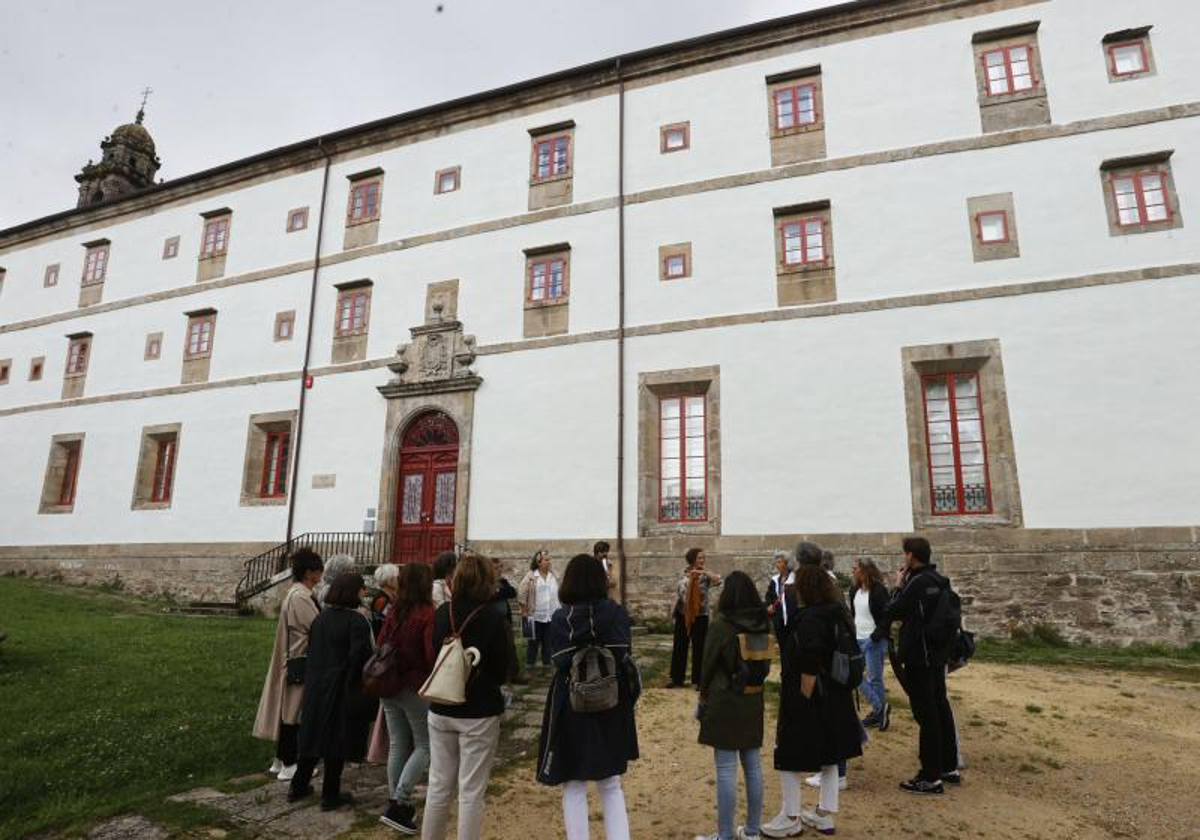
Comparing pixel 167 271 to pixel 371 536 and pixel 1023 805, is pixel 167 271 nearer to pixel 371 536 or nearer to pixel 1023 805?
pixel 371 536

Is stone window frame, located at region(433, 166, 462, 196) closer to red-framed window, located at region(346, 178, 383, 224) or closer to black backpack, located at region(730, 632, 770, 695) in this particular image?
red-framed window, located at region(346, 178, 383, 224)

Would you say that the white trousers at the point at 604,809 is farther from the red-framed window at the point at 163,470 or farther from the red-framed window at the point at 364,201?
the red-framed window at the point at 163,470

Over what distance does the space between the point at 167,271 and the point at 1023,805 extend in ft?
73.6

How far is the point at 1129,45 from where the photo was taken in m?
12.7

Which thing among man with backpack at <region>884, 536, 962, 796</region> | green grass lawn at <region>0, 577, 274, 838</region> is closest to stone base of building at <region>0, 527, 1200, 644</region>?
green grass lawn at <region>0, 577, 274, 838</region>

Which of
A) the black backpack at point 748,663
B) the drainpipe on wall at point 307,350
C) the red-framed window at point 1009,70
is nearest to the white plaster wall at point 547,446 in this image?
the drainpipe on wall at point 307,350

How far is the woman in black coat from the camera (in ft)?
15.9

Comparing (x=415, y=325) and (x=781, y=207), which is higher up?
(x=781, y=207)

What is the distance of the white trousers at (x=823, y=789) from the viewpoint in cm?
448

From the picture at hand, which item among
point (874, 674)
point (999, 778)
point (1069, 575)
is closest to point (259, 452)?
point (874, 674)

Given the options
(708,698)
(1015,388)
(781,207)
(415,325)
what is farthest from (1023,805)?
(415,325)

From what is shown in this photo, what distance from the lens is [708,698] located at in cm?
430

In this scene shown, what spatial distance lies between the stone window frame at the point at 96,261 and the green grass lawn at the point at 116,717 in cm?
1337

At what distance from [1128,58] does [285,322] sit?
1818 centimetres
